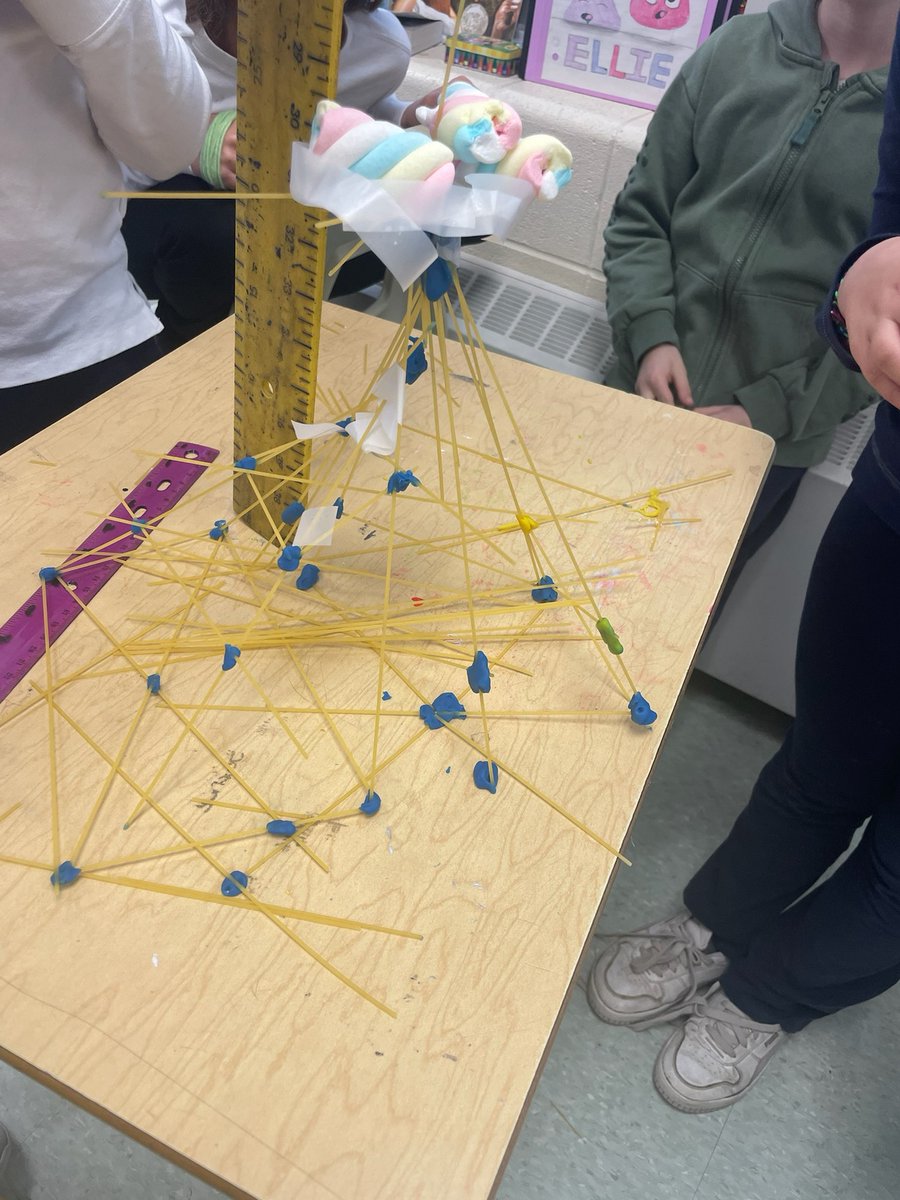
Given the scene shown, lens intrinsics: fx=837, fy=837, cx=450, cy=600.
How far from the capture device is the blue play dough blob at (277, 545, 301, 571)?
2.54ft

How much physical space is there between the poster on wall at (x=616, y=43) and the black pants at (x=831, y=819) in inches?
44.6

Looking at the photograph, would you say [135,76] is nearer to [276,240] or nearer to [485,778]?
[276,240]

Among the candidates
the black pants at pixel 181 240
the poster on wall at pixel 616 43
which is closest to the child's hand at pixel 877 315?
the poster on wall at pixel 616 43

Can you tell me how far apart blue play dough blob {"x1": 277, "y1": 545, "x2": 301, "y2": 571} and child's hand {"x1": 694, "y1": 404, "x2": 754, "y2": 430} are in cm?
73

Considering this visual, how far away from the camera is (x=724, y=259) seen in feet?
3.96

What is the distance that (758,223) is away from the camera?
118 centimetres

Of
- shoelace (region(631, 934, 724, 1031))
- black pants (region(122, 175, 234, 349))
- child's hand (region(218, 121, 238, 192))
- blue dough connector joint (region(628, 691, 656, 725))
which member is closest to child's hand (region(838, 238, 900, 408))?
blue dough connector joint (region(628, 691, 656, 725))

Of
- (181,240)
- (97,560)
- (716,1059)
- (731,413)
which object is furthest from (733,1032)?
(181,240)

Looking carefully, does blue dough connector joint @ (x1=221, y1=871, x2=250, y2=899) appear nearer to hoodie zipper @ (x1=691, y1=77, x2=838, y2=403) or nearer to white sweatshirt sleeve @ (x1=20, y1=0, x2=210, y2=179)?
white sweatshirt sleeve @ (x1=20, y1=0, x2=210, y2=179)

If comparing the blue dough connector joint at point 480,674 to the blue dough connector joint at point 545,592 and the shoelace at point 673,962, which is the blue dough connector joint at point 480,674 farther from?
the shoelace at point 673,962

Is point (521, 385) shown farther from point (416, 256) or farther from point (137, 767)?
point (137, 767)

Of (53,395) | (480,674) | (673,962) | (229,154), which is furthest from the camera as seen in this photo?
(673,962)

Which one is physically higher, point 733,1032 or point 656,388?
point 656,388

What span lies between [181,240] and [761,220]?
39.5 inches
